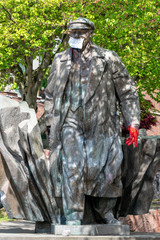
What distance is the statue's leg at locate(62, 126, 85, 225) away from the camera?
7082mm

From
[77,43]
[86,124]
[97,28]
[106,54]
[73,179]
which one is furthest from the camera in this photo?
[97,28]

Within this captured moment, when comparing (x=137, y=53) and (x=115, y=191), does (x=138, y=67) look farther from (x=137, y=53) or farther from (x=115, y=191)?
(x=115, y=191)

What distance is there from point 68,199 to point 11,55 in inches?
587

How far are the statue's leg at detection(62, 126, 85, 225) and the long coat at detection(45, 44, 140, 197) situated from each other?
125 millimetres

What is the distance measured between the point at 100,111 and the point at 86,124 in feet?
0.82

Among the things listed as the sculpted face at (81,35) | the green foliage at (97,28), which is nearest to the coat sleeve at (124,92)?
the sculpted face at (81,35)

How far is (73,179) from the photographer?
7082 mm

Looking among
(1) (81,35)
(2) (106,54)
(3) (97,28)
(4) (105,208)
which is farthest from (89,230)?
(3) (97,28)

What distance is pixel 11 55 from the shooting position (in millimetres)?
21438

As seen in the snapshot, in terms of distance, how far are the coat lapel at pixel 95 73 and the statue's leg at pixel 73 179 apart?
62cm

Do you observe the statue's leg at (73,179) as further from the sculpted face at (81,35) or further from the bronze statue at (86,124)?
the sculpted face at (81,35)

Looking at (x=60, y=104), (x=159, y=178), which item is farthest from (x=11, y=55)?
(x=60, y=104)

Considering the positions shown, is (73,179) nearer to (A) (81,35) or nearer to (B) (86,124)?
(B) (86,124)

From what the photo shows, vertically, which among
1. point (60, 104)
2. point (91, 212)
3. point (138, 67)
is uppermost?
point (60, 104)
